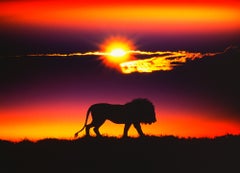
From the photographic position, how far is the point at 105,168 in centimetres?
2045

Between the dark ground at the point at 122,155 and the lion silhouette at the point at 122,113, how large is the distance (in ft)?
7.95

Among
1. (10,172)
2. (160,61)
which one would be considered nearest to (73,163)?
(10,172)

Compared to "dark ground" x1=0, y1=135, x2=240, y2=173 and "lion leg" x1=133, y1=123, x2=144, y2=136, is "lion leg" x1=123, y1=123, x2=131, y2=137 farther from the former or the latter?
"dark ground" x1=0, y1=135, x2=240, y2=173

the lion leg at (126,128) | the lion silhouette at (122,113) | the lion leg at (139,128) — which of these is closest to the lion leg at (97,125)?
the lion silhouette at (122,113)

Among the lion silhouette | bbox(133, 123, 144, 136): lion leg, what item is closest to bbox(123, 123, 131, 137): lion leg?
the lion silhouette

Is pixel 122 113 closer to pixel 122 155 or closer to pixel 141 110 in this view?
pixel 141 110

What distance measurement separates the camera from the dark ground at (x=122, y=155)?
67.7ft

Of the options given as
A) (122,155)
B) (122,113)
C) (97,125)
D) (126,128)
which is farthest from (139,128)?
(122,155)

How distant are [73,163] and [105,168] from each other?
1.06m

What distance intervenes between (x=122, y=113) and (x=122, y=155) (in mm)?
4832

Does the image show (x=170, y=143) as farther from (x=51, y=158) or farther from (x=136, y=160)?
(x=51, y=158)

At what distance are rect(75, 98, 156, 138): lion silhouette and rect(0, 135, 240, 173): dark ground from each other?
242 centimetres

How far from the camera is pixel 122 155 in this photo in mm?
21594

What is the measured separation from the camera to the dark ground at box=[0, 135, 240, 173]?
20641mm
